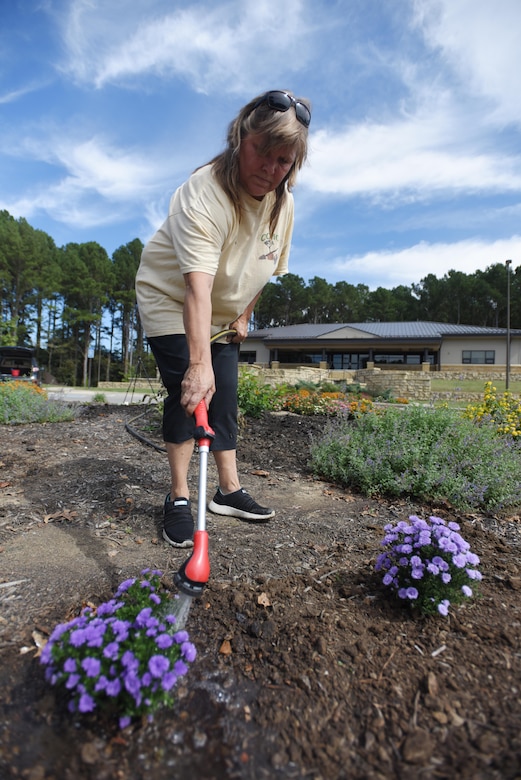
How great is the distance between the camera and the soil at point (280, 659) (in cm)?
98

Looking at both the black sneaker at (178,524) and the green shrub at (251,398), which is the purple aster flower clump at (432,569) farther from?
the green shrub at (251,398)

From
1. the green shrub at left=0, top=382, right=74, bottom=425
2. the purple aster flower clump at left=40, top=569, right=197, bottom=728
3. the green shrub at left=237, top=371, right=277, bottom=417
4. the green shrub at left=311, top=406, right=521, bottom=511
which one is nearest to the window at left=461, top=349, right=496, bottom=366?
the green shrub at left=237, top=371, right=277, bottom=417

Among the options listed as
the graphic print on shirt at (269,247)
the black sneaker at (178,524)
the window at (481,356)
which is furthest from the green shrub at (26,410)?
the window at (481,356)

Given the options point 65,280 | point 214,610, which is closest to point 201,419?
point 214,610

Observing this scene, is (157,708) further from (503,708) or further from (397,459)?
(397,459)

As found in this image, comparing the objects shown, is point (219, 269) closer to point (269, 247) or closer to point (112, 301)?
point (269, 247)

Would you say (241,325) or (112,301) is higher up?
(112,301)

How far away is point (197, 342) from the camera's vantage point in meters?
1.71

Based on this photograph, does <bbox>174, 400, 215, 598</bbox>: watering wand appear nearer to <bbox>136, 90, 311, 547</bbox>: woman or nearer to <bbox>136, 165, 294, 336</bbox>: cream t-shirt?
<bbox>136, 90, 311, 547</bbox>: woman

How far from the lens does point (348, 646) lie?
→ 133 cm

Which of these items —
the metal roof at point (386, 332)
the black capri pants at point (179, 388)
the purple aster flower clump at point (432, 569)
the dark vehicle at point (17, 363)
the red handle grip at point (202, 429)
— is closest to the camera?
the purple aster flower clump at point (432, 569)

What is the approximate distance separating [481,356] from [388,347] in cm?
550

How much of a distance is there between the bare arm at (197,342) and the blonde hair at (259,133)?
443 millimetres

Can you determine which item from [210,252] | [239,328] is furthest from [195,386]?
[239,328]
